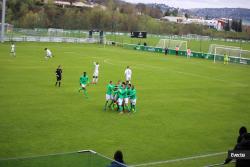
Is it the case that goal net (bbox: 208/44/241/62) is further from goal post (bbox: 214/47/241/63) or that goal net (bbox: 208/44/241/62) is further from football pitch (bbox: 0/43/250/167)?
football pitch (bbox: 0/43/250/167)

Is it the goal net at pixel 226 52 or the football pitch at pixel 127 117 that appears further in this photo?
the goal net at pixel 226 52

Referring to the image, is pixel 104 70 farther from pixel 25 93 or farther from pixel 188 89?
pixel 25 93

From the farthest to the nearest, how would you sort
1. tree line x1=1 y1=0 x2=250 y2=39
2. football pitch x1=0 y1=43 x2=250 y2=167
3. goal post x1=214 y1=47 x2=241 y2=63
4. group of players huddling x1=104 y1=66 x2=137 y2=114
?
tree line x1=1 y1=0 x2=250 y2=39
goal post x1=214 y1=47 x2=241 y2=63
group of players huddling x1=104 y1=66 x2=137 y2=114
football pitch x1=0 y1=43 x2=250 y2=167

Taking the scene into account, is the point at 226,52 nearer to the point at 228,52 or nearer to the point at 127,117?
the point at 228,52

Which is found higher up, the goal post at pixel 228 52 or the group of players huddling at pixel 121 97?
the goal post at pixel 228 52

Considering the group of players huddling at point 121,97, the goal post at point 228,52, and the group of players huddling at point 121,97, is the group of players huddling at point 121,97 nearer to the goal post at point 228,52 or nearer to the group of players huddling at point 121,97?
the group of players huddling at point 121,97

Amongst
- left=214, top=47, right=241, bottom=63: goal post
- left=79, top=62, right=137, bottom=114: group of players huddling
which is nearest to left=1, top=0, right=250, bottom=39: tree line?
left=214, top=47, right=241, bottom=63: goal post

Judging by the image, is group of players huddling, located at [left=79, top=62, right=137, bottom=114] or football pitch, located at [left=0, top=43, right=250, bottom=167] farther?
group of players huddling, located at [left=79, top=62, right=137, bottom=114]

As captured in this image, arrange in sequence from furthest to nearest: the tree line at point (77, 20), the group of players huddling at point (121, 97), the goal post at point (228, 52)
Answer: the tree line at point (77, 20), the goal post at point (228, 52), the group of players huddling at point (121, 97)

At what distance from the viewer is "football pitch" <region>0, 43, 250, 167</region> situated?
1741 centimetres

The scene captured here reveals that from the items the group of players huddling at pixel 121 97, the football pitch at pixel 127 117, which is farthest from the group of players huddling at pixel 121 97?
the football pitch at pixel 127 117

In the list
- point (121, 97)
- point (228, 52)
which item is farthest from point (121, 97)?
point (228, 52)

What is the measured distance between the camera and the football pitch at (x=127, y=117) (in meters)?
17.4

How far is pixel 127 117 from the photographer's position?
23.3 meters
